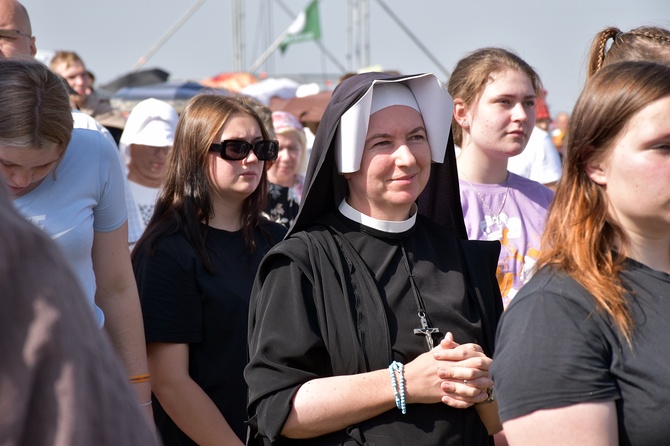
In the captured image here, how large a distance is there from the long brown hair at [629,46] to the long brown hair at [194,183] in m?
1.53

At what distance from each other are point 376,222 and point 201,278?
3.65 ft

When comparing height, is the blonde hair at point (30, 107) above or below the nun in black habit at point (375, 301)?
above

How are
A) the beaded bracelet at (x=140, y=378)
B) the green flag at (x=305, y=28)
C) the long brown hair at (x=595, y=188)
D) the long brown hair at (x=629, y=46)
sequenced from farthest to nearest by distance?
the green flag at (x=305, y=28) → the beaded bracelet at (x=140, y=378) → the long brown hair at (x=629, y=46) → the long brown hair at (x=595, y=188)

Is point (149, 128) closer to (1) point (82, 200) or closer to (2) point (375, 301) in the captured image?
(1) point (82, 200)

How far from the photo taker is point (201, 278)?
393 cm

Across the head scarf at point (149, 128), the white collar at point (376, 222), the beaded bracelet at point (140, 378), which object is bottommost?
the beaded bracelet at point (140, 378)

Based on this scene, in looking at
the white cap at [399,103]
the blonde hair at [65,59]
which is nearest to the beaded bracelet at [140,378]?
the white cap at [399,103]

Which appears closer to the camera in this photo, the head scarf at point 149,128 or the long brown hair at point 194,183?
the long brown hair at point 194,183

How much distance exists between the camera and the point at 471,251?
3207 mm

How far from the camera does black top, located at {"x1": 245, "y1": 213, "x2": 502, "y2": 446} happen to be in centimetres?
281

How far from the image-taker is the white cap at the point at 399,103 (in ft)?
10.1

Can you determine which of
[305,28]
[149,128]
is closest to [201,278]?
[149,128]

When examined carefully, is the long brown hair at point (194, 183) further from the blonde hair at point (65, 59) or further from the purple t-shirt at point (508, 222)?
the blonde hair at point (65, 59)

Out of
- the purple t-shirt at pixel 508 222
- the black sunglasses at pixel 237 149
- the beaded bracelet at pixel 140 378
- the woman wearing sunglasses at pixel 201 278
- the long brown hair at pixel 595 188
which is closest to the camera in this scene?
the long brown hair at pixel 595 188
